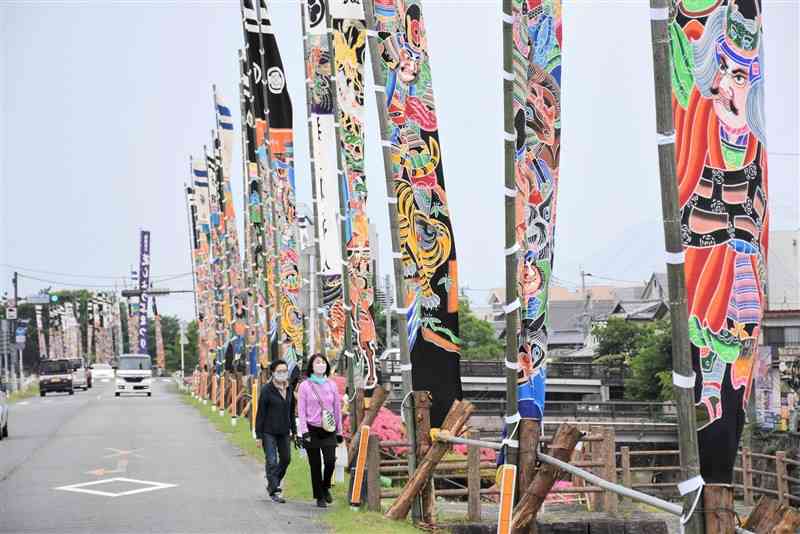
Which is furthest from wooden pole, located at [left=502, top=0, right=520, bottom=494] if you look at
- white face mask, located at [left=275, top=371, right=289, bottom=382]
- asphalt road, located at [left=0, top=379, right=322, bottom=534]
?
white face mask, located at [left=275, top=371, right=289, bottom=382]

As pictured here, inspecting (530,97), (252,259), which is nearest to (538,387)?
(530,97)

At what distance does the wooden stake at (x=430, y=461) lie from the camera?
13.9 m

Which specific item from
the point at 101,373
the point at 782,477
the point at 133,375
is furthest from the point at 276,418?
the point at 101,373

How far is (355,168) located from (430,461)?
7482 millimetres

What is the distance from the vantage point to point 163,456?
2370 cm

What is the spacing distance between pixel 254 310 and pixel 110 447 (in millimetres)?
16041

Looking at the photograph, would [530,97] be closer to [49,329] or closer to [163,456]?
[163,456]

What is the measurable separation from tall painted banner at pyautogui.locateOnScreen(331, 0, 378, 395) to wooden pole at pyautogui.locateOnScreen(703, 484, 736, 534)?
1138cm

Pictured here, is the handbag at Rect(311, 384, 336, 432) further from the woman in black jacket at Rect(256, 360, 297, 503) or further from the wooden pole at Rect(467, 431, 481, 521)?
the wooden pole at Rect(467, 431, 481, 521)

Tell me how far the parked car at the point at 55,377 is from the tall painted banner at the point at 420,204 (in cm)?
5792

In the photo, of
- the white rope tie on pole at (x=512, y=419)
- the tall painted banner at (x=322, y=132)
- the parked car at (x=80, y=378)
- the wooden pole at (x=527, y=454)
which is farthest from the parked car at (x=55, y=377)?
the wooden pole at (x=527, y=454)

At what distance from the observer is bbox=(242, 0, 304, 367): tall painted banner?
2847 cm

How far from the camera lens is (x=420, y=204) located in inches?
608

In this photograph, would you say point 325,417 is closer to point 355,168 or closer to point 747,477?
point 355,168
